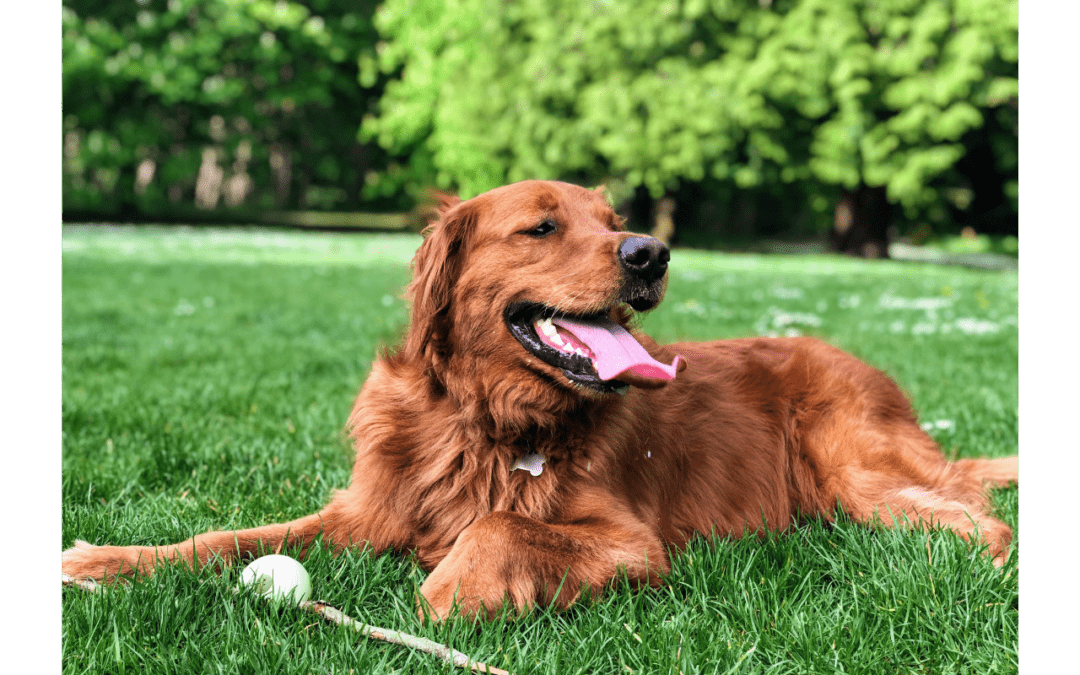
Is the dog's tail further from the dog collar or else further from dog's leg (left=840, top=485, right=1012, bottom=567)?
the dog collar

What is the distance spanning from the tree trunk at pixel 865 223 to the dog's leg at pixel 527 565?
2290 centimetres

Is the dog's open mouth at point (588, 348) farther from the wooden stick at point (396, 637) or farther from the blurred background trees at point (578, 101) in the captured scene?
the blurred background trees at point (578, 101)

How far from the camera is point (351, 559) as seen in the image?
2547 millimetres

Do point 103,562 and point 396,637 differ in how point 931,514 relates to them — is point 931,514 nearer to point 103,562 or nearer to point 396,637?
point 396,637

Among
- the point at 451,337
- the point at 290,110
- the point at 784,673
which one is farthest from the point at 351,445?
the point at 290,110

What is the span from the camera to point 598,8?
2191 centimetres

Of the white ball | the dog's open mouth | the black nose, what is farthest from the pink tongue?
the white ball

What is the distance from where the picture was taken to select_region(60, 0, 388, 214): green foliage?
30.3 metres

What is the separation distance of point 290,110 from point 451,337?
35.3 meters

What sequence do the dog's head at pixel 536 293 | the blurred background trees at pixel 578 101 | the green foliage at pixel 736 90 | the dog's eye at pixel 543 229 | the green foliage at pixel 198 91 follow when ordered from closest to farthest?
1. the dog's head at pixel 536 293
2. the dog's eye at pixel 543 229
3. the green foliage at pixel 736 90
4. the blurred background trees at pixel 578 101
5. the green foliage at pixel 198 91

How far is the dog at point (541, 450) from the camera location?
242cm

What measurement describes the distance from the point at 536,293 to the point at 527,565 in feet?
2.63

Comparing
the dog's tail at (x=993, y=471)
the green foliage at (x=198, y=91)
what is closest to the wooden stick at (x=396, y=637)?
the dog's tail at (x=993, y=471)

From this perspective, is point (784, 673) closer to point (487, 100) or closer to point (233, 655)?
point (233, 655)
